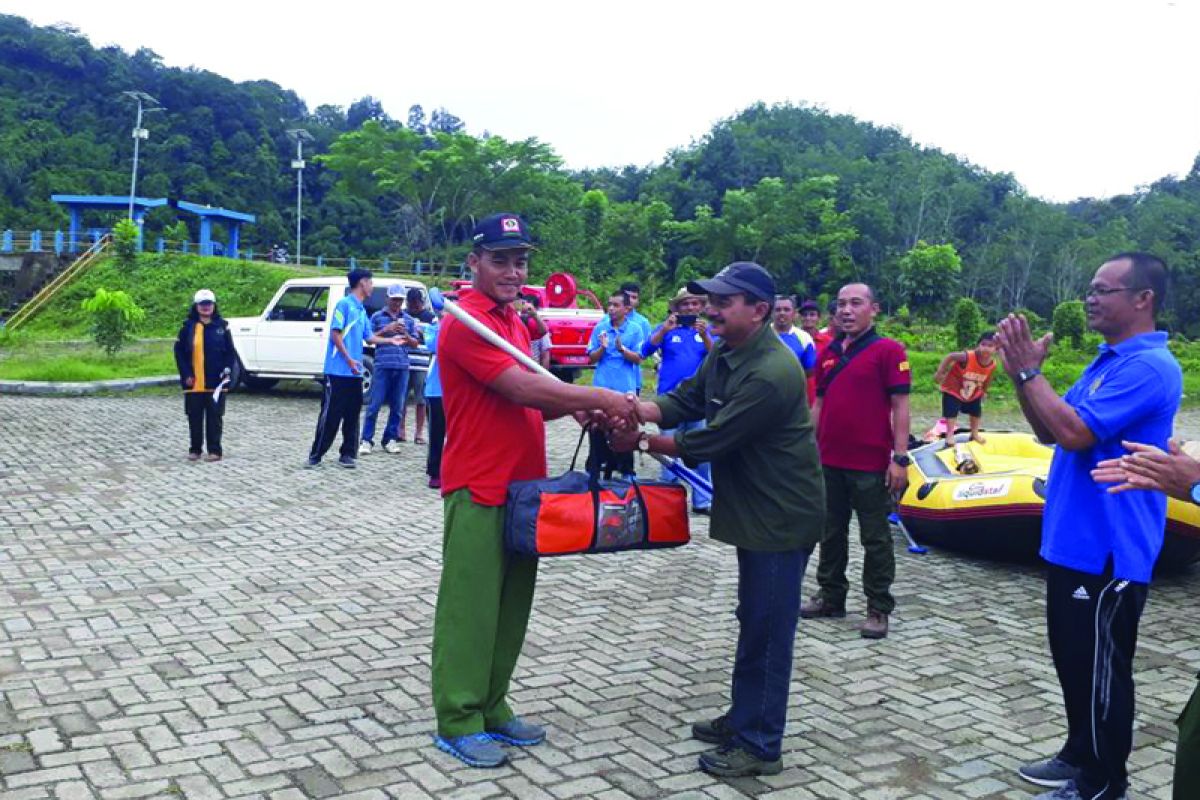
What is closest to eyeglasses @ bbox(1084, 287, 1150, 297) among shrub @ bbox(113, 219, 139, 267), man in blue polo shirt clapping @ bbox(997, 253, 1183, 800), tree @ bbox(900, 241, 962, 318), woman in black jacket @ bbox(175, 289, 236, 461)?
man in blue polo shirt clapping @ bbox(997, 253, 1183, 800)

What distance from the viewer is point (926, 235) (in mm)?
58812

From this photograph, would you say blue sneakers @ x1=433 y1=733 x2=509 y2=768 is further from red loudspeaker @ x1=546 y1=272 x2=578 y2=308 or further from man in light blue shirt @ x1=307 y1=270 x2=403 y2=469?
red loudspeaker @ x1=546 y1=272 x2=578 y2=308

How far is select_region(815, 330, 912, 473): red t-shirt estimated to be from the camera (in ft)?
19.1

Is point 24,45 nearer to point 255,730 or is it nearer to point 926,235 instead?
point 926,235

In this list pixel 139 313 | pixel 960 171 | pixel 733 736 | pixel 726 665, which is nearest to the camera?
pixel 733 736

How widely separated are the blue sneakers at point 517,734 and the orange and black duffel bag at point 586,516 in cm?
75

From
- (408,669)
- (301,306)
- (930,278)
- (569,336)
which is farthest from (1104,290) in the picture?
A: (930,278)

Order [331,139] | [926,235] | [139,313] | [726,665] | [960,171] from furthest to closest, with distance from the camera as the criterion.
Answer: [331,139] → [960,171] → [926,235] → [139,313] → [726,665]

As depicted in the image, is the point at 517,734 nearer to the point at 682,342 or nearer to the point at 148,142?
the point at 682,342

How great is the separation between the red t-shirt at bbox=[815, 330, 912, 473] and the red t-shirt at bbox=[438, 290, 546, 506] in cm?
233


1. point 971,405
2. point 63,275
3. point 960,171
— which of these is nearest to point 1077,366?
point 971,405

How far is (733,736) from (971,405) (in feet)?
26.1

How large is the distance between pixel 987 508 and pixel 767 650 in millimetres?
3951

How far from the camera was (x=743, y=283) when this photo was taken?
416cm
